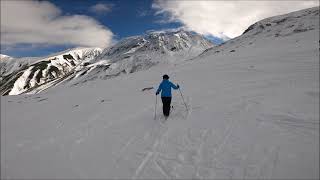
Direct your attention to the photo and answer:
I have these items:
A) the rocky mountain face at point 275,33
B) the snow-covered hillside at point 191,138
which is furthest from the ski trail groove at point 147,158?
the rocky mountain face at point 275,33

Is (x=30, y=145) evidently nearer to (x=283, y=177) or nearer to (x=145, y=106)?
(x=145, y=106)

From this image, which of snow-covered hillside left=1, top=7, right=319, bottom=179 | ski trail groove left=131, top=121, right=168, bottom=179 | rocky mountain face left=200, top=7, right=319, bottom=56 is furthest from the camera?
rocky mountain face left=200, top=7, right=319, bottom=56

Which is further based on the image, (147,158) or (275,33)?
(275,33)

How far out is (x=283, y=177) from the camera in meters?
7.71

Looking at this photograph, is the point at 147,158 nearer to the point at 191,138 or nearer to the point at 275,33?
the point at 191,138

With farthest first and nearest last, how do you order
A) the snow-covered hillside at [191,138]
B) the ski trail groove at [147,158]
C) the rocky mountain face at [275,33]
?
A: the rocky mountain face at [275,33], the ski trail groove at [147,158], the snow-covered hillside at [191,138]

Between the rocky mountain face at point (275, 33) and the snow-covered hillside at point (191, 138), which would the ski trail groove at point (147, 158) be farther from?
the rocky mountain face at point (275, 33)

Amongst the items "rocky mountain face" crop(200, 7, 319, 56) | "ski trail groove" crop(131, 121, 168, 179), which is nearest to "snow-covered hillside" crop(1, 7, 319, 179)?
"ski trail groove" crop(131, 121, 168, 179)

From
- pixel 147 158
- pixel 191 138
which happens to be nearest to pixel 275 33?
pixel 191 138

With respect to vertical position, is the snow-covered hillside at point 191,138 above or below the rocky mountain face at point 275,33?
below

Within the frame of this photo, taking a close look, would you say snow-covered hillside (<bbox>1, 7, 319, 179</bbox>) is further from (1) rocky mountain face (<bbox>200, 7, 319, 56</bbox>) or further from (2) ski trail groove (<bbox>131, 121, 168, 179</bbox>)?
(1) rocky mountain face (<bbox>200, 7, 319, 56</bbox>)

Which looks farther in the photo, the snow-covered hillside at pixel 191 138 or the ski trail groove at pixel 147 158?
the ski trail groove at pixel 147 158

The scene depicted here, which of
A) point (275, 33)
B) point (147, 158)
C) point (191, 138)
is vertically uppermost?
point (275, 33)

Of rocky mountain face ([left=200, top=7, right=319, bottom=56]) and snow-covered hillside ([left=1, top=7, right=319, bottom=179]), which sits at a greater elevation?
rocky mountain face ([left=200, top=7, right=319, bottom=56])
